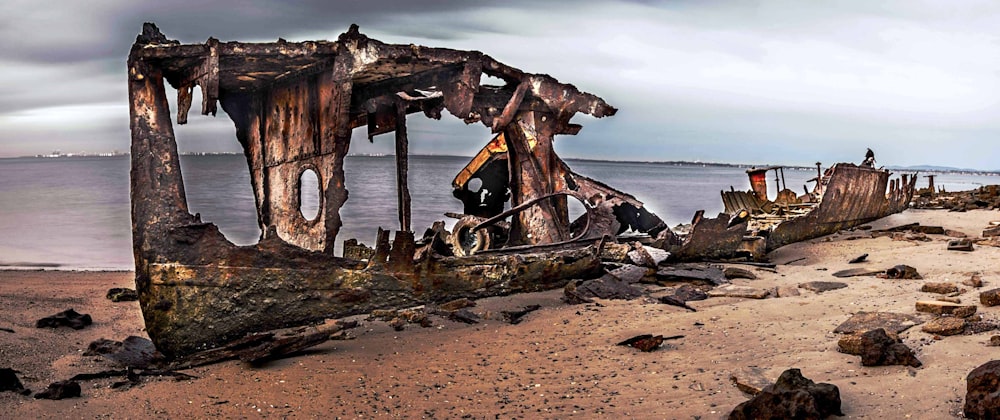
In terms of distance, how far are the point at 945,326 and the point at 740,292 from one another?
98.6 inches

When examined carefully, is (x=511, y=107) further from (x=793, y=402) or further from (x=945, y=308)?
(x=793, y=402)

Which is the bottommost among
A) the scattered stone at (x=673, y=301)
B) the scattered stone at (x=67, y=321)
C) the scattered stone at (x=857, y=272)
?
the scattered stone at (x=67, y=321)

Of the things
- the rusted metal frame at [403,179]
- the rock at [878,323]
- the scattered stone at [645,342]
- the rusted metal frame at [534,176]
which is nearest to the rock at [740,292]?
the rock at [878,323]

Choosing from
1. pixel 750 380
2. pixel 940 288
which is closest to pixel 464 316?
pixel 750 380

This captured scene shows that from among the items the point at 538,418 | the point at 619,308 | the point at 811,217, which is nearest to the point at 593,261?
the point at 619,308

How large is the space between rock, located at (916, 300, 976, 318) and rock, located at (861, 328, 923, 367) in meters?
1.04

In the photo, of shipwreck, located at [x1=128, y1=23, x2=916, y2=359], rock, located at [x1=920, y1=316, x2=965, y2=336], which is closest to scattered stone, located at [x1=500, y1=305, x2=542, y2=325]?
shipwreck, located at [x1=128, y1=23, x2=916, y2=359]

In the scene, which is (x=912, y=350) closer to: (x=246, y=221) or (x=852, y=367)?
(x=852, y=367)

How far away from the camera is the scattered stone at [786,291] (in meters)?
6.95

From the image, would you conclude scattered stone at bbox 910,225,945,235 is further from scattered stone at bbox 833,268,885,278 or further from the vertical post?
the vertical post

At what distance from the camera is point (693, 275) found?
8.01 metres

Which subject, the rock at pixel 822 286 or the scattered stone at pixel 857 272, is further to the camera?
the scattered stone at pixel 857 272

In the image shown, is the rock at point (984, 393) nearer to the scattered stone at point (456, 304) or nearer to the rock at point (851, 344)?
the rock at point (851, 344)

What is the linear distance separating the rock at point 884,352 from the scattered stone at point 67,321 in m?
6.86
